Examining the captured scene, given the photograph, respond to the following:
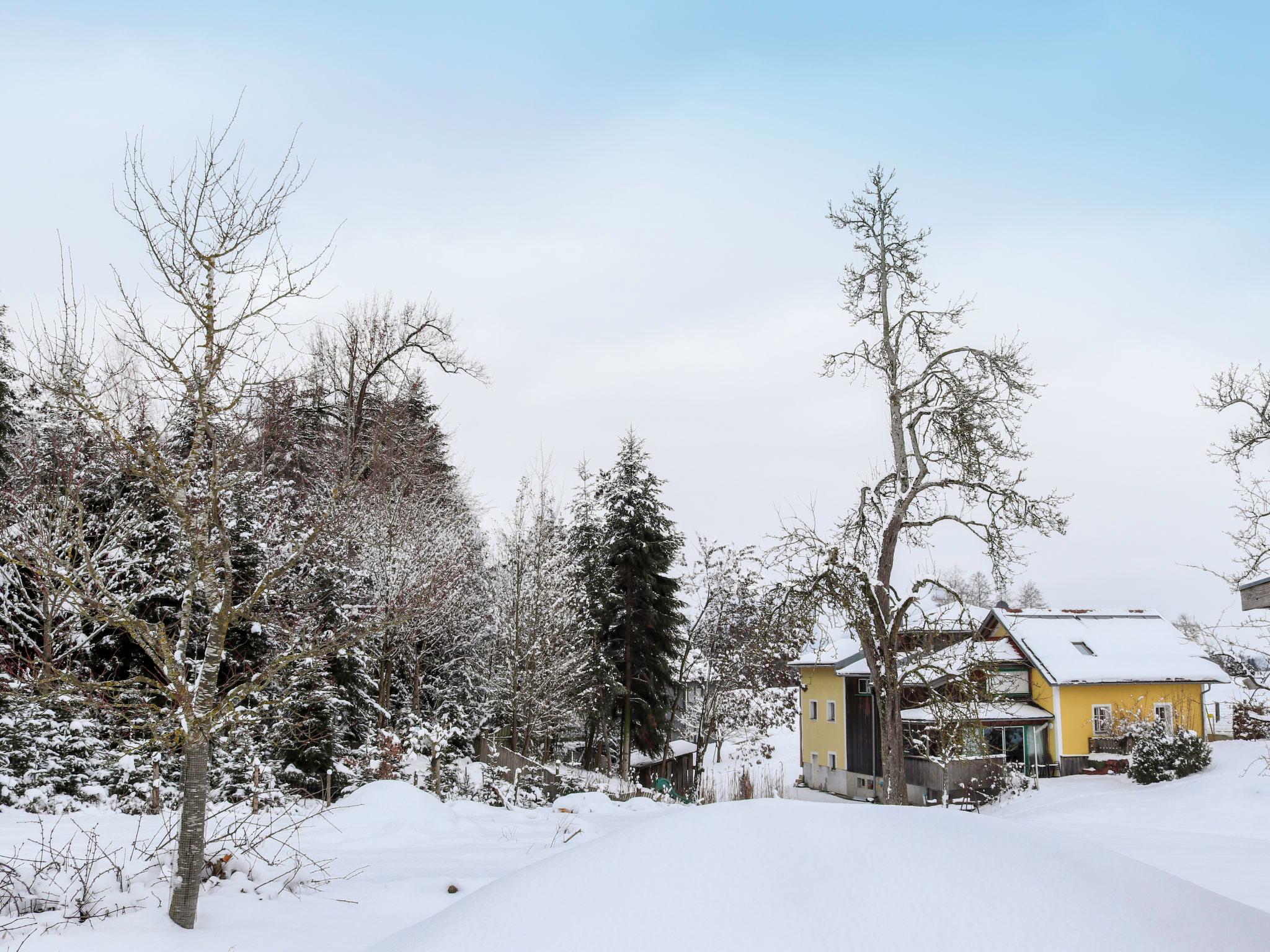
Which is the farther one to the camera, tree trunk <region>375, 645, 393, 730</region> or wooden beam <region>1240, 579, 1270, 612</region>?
tree trunk <region>375, 645, 393, 730</region>

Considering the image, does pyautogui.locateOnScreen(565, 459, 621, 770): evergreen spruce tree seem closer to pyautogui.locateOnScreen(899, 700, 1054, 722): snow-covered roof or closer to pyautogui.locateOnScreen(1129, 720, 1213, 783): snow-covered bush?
pyautogui.locateOnScreen(899, 700, 1054, 722): snow-covered roof

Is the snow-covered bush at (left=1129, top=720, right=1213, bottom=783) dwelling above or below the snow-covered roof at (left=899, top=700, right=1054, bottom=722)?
below

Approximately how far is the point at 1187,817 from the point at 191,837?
22923 millimetres

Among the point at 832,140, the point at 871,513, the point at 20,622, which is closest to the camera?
the point at 832,140

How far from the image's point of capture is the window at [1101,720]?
29.6 metres

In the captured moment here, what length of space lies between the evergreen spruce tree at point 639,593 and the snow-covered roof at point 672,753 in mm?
2491

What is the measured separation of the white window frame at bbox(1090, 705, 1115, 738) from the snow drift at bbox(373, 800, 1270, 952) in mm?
30648

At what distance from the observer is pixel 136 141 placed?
6.33 meters

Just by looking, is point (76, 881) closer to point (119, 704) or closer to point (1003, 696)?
point (119, 704)

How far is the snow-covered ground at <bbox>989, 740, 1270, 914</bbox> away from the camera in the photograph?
10391 millimetres

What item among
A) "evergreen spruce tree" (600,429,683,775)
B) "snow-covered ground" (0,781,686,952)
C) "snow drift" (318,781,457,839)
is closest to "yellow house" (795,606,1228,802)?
"evergreen spruce tree" (600,429,683,775)

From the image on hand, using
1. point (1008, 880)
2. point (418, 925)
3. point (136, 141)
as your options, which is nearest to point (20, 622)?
point (136, 141)

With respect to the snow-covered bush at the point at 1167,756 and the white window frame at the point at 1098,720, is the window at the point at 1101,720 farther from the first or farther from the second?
the snow-covered bush at the point at 1167,756

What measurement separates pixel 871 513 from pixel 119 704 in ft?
43.7
